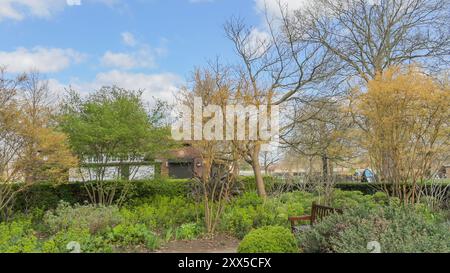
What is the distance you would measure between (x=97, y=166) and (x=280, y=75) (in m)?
6.28

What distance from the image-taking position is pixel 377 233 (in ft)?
12.0

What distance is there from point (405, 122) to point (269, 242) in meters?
5.22

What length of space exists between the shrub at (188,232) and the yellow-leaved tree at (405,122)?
15.3 ft

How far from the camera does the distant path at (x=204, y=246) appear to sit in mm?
5461

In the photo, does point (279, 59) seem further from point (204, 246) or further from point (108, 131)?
point (204, 246)

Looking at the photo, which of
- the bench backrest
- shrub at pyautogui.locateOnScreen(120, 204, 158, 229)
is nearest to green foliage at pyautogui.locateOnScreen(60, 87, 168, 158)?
shrub at pyautogui.locateOnScreen(120, 204, 158, 229)

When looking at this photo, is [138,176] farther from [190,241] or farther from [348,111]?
[348,111]

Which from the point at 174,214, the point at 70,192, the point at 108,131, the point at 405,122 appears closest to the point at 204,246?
the point at 174,214

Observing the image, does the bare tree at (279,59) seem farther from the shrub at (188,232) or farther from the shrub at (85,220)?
the shrub at (85,220)

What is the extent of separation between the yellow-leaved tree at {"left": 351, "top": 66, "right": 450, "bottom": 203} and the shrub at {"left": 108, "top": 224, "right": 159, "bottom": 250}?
18.2 feet

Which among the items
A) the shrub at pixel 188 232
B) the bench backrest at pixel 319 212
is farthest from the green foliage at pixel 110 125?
the bench backrest at pixel 319 212

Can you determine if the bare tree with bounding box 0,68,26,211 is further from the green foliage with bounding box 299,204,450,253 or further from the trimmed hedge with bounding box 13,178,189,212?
the green foliage with bounding box 299,204,450,253

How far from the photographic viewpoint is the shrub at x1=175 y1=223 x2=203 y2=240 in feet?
20.6
